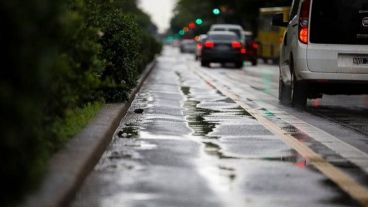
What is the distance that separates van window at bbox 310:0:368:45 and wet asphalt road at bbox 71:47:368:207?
1266 mm

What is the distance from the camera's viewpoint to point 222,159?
7398 mm

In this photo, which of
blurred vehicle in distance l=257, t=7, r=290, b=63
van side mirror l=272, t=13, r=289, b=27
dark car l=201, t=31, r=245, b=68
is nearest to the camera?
van side mirror l=272, t=13, r=289, b=27

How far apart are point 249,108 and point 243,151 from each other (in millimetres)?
5118

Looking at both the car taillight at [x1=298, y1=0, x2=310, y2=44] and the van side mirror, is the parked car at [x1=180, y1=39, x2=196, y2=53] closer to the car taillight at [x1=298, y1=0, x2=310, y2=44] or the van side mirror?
the van side mirror

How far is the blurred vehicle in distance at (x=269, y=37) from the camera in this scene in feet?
132

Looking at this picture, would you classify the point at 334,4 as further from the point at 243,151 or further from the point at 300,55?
the point at 243,151

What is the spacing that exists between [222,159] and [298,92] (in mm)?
5847

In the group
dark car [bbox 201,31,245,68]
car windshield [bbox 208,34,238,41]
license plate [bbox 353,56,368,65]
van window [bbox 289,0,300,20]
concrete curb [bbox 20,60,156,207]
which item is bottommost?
dark car [bbox 201,31,245,68]

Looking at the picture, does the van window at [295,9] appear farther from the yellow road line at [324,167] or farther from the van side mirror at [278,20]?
the yellow road line at [324,167]

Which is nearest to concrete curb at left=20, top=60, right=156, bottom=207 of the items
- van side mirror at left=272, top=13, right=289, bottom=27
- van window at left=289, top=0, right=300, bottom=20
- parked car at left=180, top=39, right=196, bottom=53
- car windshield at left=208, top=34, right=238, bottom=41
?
van window at left=289, top=0, right=300, bottom=20

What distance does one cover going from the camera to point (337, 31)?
1193 cm

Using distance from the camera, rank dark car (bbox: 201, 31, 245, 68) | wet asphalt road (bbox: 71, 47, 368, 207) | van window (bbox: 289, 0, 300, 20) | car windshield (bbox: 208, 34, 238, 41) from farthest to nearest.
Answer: car windshield (bbox: 208, 34, 238, 41) < dark car (bbox: 201, 31, 245, 68) < van window (bbox: 289, 0, 300, 20) < wet asphalt road (bbox: 71, 47, 368, 207)

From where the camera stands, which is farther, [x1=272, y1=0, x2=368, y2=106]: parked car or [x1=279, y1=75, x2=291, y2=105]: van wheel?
[x1=279, y1=75, x2=291, y2=105]: van wheel

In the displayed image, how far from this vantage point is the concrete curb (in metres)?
5.04
